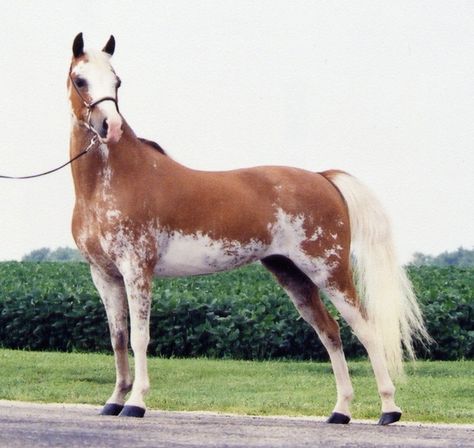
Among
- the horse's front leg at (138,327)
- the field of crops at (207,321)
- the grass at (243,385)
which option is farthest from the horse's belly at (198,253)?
the field of crops at (207,321)

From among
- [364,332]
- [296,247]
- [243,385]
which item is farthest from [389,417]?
[243,385]

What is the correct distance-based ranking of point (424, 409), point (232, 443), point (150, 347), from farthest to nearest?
point (150, 347), point (424, 409), point (232, 443)

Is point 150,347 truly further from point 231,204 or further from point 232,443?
point 232,443

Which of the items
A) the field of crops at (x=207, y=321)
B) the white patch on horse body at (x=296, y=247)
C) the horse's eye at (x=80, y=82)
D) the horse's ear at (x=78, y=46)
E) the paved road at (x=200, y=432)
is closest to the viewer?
the paved road at (x=200, y=432)

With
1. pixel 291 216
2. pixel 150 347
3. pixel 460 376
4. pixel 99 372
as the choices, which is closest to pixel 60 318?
pixel 150 347

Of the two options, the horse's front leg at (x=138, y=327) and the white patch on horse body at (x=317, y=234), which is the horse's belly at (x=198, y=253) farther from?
the white patch on horse body at (x=317, y=234)

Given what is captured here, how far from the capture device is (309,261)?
34.2ft

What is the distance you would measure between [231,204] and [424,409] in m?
3.42

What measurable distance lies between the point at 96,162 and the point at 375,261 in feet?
8.14

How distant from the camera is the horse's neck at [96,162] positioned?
10.1 metres

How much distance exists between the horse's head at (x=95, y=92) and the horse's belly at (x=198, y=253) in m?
0.94

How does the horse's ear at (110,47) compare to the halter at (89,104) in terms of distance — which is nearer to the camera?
the halter at (89,104)

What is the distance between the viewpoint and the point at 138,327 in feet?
32.4

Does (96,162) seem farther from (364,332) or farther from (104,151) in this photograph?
(364,332)
